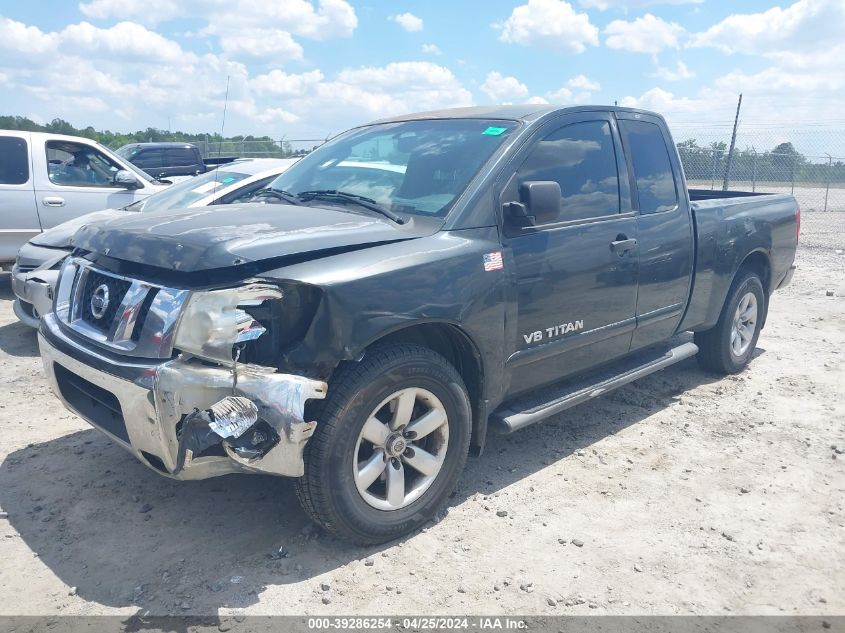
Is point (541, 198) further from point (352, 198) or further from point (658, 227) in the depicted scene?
point (658, 227)

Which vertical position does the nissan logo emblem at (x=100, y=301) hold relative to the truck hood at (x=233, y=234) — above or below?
below

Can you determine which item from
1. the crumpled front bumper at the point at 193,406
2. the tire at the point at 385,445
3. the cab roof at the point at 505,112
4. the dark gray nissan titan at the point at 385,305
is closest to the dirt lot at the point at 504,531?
the tire at the point at 385,445

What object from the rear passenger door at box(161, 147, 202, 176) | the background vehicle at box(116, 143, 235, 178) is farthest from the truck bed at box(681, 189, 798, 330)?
the background vehicle at box(116, 143, 235, 178)

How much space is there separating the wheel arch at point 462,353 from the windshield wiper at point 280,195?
1125mm

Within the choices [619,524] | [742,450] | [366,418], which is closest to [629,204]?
[742,450]

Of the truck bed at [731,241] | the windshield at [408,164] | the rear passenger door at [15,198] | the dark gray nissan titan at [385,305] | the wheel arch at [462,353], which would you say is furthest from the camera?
the rear passenger door at [15,198]

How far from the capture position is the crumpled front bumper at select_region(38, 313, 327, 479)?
9.09 ft

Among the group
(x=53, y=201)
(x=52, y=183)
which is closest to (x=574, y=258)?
(x=53, y=201)

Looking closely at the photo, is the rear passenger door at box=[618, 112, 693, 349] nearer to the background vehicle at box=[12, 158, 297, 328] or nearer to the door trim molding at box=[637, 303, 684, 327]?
the door trim molding at box=[637, 303, 684, 327]

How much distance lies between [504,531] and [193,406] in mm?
1596

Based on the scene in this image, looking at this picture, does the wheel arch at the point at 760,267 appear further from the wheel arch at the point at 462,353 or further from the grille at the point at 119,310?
the grille at the point at 119,310

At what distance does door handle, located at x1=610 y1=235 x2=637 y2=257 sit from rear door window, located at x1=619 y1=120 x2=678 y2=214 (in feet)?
1.07

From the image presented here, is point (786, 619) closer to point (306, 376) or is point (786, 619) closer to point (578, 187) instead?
point (306, 376)

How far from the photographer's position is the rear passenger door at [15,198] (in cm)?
823
